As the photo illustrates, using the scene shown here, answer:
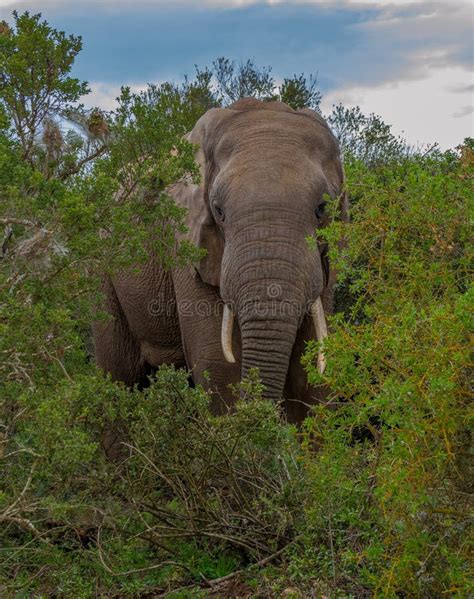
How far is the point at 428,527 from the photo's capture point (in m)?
3.94

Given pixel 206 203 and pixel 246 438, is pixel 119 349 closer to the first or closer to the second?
pixel 206 203

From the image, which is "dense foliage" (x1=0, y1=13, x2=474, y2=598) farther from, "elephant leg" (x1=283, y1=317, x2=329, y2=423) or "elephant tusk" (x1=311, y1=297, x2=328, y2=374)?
"elephant leg" (x1=283, y1=317, x2=329, y2=423)

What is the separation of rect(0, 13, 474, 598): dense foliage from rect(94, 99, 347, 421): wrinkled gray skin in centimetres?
111

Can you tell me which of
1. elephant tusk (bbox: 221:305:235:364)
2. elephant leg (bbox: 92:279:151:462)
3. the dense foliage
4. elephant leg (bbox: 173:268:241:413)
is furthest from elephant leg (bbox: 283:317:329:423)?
elephant leg (bbox: 92:279:151:462)

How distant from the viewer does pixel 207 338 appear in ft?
26.0

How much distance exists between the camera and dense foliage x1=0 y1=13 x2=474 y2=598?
12.8 ft

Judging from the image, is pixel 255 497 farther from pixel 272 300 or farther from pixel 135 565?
pixel 272 300

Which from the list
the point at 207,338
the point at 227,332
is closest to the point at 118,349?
the point at 207,338

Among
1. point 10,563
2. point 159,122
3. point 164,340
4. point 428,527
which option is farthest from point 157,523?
point 164,340

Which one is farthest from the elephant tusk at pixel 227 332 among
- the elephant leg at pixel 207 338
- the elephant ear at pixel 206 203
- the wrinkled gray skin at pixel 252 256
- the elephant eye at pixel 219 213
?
the elephant eye at pixel 219 213

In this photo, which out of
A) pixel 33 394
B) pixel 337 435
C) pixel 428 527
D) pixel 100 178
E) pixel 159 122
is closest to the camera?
pixel 428 527

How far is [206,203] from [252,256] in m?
1.03

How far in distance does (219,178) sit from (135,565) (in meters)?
3.29

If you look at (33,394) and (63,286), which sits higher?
Answer: (63,286)
